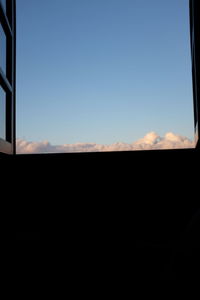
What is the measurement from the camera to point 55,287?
53.7 inches

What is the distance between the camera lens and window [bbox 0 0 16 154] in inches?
82.4

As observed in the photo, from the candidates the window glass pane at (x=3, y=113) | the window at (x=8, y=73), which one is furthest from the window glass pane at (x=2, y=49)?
the window glass pane at (x=3, y=113)

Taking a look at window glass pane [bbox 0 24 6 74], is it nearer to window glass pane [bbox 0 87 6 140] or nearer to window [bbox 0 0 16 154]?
window [bbox 0 0 16 154]

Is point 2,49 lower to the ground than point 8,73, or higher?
higher

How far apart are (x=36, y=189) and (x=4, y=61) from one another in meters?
1.07

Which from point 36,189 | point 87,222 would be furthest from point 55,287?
point 36,189

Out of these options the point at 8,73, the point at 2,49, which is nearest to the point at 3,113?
the point at 8,73

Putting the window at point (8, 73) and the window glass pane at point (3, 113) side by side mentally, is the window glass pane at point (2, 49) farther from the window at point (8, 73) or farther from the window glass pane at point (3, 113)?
the window glass pane at point (3, 113)

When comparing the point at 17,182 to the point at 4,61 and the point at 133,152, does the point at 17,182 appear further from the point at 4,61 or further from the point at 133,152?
the point at 4,61

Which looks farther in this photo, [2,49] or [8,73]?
[8,73]

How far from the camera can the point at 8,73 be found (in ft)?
7.48

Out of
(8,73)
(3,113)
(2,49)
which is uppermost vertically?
(2,49)

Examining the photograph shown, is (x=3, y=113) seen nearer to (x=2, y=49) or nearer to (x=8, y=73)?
(x=8, y=73)

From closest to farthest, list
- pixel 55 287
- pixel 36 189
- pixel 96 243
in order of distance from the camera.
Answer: pixel 55 287 < pixel 96 243 < pixel 36 189
